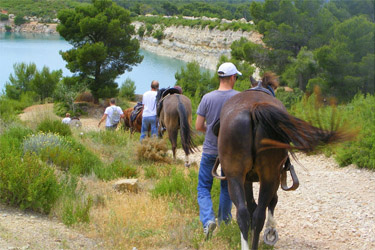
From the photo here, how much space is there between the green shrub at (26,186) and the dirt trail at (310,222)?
0.46ft

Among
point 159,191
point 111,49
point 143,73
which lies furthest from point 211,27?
point 159,191

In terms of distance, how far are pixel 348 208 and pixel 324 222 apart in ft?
2.35

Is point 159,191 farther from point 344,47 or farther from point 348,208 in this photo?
point 344,47

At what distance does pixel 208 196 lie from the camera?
5.21 m

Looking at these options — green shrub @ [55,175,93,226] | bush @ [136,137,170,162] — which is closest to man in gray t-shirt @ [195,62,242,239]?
green shrub @ [55,175,93,226]

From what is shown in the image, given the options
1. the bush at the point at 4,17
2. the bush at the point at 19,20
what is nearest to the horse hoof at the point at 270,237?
the bush at the point at 19,20

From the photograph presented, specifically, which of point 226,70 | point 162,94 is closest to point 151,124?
point 162,94

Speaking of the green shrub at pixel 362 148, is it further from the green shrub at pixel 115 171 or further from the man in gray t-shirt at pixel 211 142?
the green shrub at pixel 115 171

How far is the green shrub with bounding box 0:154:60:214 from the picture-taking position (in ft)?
17.9

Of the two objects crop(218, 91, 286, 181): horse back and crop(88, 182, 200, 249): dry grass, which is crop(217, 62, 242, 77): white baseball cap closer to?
crop(218, 91, 286, 181): horse back

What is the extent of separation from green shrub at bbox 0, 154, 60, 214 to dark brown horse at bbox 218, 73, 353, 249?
2.61 meters

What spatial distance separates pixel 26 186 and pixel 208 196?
2242mm

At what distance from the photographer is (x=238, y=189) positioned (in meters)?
4.04

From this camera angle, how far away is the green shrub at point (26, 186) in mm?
5469
